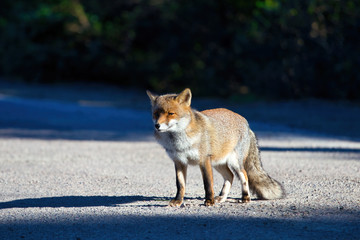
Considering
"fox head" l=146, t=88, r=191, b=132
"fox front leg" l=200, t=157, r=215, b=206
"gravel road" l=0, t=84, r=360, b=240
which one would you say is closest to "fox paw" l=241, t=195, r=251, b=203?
"gravel road" l=0, t=84, r=360, b=240

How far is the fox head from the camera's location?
5.66 meters

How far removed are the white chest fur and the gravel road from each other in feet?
1.88

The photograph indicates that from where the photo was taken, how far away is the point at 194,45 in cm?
2655

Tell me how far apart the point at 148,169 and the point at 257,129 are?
19.6 ft

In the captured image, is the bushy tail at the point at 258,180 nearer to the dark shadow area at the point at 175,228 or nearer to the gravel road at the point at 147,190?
the gravel road at the point at 147,190

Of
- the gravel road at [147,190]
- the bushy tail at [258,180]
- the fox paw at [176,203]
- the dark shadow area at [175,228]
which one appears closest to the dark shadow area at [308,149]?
the gravel road at [147,190]

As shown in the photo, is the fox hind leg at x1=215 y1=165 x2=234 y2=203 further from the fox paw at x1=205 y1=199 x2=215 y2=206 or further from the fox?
the fox paw at x1=205 y1=199 x2=215 y2=206

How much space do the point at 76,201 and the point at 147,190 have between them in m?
1.12

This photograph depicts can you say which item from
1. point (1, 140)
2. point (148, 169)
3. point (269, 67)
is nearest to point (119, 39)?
point (269, 67)

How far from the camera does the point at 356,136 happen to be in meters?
13.0

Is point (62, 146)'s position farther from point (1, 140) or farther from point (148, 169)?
point (148, 169)

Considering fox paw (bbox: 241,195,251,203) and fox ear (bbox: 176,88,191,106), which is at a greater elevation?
fox ear (bbox: 176,88,191,106)

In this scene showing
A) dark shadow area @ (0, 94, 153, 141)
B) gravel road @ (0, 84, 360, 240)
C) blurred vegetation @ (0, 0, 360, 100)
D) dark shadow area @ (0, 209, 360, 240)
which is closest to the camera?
dark shadow area @ (0, 209, 360, 240)

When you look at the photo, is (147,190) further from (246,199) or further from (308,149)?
(308,149)
